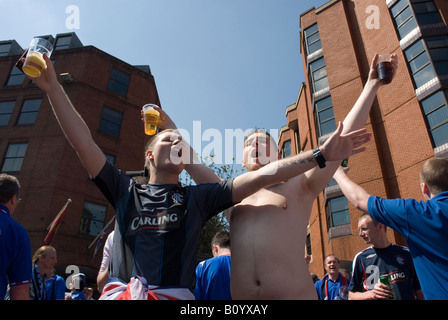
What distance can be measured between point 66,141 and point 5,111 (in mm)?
6010

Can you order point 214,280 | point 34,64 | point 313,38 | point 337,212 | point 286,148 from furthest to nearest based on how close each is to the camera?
point 286,148 < point 313,38 < point 337,212 < point 214,280 < point 34,64

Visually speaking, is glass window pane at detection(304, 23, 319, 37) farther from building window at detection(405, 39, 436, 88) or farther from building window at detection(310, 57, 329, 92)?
building window at detection(405, 39, 436, 88)

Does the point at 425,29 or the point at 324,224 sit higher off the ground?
the point at 425,29

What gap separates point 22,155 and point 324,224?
724 inches

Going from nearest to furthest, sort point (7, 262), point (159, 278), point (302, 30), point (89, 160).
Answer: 1. point (159, 278)
2. point (89, 160)
3. point (7, 262)
4. point (302, 30)

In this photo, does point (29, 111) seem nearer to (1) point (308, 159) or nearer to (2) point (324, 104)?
(2) point (324, 104)

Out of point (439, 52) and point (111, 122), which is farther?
point (111, 122)

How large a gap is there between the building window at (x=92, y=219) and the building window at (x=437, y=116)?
17.3m

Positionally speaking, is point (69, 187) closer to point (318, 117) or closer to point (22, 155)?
point (22, 155)

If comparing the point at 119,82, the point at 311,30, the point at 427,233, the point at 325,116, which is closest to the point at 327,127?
the point at 325,116

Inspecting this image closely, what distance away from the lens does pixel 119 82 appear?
72.2 feet

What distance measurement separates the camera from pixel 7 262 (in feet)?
8.14

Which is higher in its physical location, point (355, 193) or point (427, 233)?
point (355, 193)
